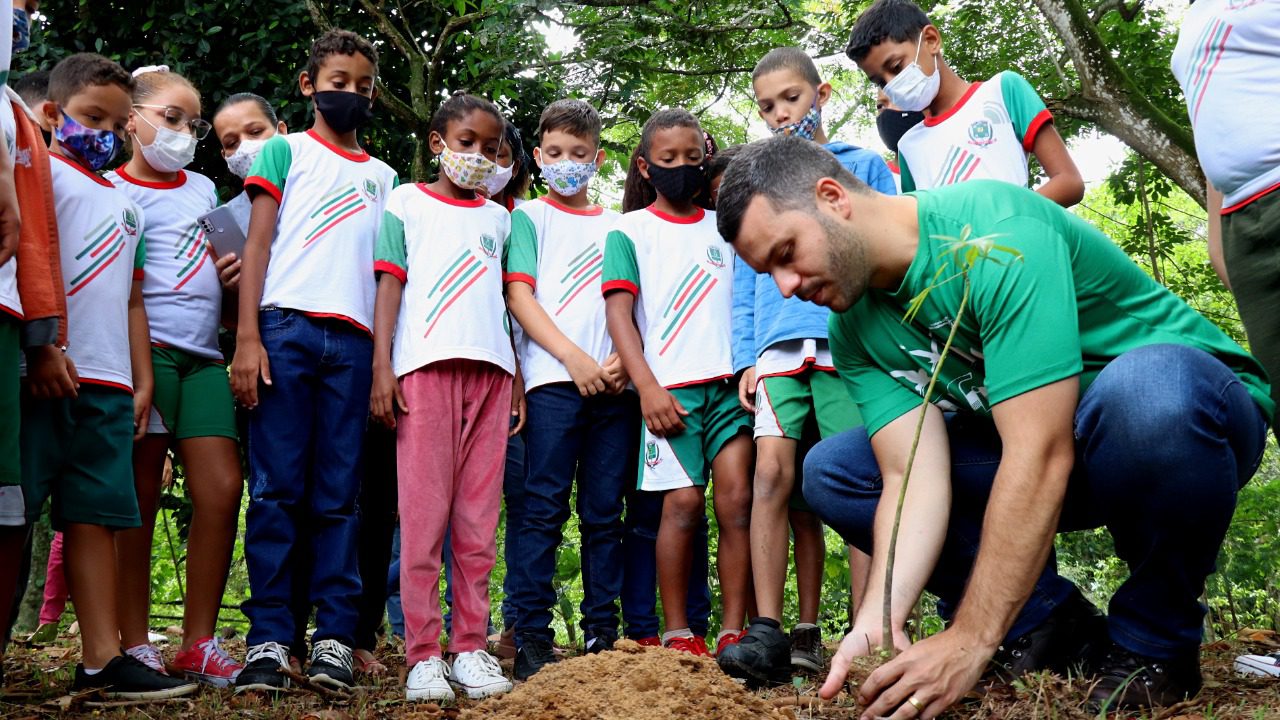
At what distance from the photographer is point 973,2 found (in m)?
9.26

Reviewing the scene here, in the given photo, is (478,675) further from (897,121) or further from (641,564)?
(897,121)

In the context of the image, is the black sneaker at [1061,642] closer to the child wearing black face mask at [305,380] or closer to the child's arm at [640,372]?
the child's arm at [640,372]

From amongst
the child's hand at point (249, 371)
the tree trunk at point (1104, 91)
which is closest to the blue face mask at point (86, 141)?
the child's hand at point (249, 371)

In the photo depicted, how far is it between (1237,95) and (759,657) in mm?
2192

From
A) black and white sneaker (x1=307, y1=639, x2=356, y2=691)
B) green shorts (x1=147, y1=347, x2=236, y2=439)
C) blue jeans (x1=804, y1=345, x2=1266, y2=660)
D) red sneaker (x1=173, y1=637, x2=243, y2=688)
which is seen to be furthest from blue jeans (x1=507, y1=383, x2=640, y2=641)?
blue jeans (x1=804, y1=345, x2=1266, y2=660)

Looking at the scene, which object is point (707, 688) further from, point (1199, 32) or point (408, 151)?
point (408, 151)

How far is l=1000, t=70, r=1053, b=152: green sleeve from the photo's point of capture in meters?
4.04

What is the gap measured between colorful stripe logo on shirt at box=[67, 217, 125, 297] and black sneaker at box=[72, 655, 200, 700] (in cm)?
126

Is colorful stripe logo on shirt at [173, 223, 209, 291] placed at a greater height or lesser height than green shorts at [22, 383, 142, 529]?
greater

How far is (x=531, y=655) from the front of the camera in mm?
3777

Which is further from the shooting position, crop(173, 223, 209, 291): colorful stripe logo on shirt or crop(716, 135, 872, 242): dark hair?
crop(173, 223, 209, 291): colorful stripe logo on shirt

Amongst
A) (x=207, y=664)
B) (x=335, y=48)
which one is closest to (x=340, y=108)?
(x=335, y=48)

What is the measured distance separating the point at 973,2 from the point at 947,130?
5868 mm

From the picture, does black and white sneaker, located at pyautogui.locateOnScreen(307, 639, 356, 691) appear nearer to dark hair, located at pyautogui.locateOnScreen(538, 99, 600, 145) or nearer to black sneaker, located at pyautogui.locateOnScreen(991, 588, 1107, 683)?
black sneaker, located at pyautogui.locateOnScreen(991, 588, 1107, 683)
